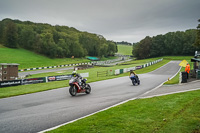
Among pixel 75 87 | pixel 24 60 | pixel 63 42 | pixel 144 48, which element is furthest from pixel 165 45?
pixel 75 87

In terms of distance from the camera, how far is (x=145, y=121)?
21.2 ft

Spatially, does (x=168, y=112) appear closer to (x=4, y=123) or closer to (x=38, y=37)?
(x=4, y=123)

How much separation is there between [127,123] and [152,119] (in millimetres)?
1120

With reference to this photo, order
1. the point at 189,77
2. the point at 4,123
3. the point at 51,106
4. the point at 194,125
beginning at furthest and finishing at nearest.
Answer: the point at 189,77
the point at 51,106
the point at 4,123
the point at 194,125

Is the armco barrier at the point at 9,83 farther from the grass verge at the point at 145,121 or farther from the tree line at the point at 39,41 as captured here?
the tree line at the point at 39,41

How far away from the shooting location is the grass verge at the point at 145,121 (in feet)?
18.7

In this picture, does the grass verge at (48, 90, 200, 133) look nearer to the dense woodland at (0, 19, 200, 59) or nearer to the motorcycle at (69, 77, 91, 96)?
the motorcycle at (69, 77, 91, 96)

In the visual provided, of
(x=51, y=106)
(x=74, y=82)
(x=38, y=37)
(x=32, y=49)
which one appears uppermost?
(x=38, y=37)

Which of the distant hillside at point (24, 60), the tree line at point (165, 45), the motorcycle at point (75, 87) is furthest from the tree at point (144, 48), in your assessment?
the motorcycle at point (75, 87)

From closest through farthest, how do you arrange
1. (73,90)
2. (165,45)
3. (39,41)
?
(73,90)
(39,41)
(165,45)

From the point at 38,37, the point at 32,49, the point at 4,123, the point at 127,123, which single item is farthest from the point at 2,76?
the point at 32,49

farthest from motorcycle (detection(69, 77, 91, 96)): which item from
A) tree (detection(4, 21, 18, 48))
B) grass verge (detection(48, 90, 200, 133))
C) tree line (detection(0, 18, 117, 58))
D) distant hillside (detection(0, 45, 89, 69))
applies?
tree (detection(4, 21, 18, 48))

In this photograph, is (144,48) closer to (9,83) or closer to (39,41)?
(39,41)

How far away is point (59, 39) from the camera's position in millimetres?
86062
